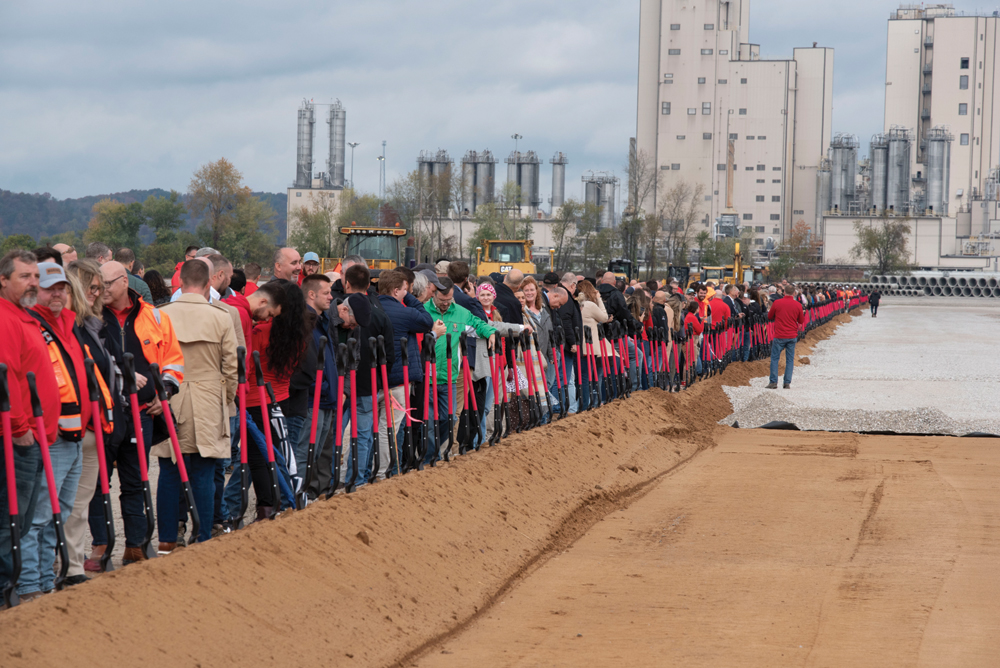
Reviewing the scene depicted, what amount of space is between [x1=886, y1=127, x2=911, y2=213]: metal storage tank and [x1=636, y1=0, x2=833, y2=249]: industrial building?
7.72 metres

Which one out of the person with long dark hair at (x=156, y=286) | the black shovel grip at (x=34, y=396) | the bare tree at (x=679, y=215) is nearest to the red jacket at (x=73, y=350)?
the black shovel grip at (x=34, y=396)

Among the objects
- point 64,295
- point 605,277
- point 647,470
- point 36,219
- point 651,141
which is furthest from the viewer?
point 36,219

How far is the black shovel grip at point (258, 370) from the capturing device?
723 cm

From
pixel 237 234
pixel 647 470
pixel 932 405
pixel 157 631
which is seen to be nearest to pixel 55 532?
pixel 157 631

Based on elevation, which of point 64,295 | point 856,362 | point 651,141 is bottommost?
point 856,362

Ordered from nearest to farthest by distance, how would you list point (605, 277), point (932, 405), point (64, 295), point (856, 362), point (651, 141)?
1. point (64, 295)
2. point (605, 277)
3. point (932, 405)
4. point (856, 362)
5. point (651, 141)

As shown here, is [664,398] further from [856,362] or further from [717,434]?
[856,362]

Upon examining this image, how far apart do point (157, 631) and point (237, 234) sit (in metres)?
74.0

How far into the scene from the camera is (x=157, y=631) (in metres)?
5.09

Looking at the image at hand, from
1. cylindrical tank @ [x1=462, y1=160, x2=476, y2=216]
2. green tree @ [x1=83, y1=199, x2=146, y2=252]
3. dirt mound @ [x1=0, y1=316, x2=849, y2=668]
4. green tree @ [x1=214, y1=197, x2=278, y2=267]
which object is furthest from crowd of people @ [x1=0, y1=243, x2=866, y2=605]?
cylindrical tank @ [x1=462, y1=160, x2=476, y2=216]

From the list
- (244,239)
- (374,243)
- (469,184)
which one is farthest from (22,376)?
(469,184)

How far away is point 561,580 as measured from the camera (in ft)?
25.2

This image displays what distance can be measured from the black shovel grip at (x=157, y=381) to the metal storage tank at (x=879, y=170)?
386 feet

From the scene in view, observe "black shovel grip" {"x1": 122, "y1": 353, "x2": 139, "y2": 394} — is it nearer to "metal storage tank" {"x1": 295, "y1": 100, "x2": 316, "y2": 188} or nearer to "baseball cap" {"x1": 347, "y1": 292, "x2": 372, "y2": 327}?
"baseball cap" {"x1": 347, "y1": 292, "x2": 372, "y2": 327}
